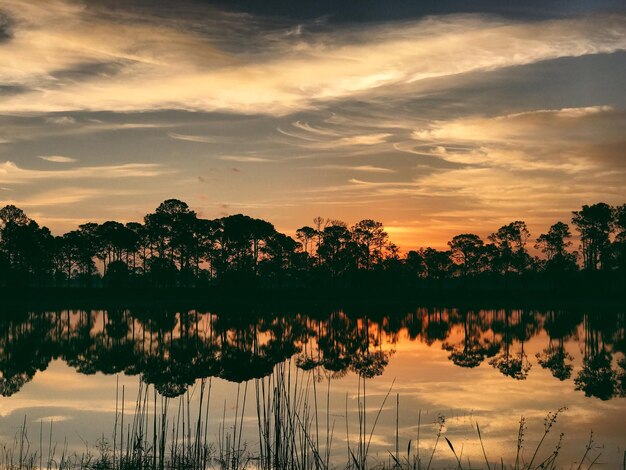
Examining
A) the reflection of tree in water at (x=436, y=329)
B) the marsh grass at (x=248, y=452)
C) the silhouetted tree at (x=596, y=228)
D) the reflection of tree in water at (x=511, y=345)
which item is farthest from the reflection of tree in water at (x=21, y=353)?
the silhouetted tree at (x=596, y=228)

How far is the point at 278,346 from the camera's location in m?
33.5

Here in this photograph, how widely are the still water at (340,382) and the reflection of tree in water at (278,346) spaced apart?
0.11 meters

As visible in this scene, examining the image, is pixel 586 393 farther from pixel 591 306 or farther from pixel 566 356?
pixel 591 306

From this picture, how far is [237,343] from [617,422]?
73.2 feet

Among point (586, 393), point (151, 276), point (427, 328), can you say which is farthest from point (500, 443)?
point (151, 276)

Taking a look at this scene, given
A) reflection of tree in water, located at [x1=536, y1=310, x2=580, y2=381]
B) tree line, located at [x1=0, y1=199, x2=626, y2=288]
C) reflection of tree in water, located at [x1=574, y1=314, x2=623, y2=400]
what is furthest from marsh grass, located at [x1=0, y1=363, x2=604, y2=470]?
tree line, located at [x1=0, y1=199, x2=626, y2=288]

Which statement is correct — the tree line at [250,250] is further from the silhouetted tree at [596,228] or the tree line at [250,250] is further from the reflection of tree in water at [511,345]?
the reflection of tree in water at [511,345]

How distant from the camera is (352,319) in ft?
181

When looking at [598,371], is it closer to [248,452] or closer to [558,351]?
[558,351]

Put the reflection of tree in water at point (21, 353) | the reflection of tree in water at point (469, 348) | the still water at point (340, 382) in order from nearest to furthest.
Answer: the still water at point (340, 382) < the reflection of tree in water at point (21, 353) < the reflection of tree in water at point (469, 348)

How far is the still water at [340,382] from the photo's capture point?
14.5m

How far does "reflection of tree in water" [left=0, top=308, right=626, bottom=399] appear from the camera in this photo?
25.3 metres

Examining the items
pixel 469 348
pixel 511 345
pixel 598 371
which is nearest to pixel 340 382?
pixel 598 371

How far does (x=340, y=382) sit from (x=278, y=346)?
10532mm
